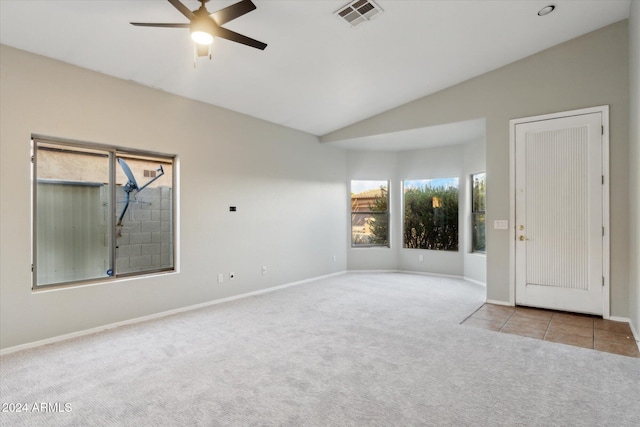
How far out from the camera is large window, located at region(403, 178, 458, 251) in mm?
7039

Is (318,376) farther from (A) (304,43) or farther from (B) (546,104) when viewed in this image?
(B) (546,104)

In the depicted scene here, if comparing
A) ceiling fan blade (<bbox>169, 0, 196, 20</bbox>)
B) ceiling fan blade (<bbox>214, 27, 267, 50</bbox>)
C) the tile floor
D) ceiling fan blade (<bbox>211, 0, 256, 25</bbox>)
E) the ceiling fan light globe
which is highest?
ceiling fan blade (<bbox>211, 0, 256, 25</bbox>)

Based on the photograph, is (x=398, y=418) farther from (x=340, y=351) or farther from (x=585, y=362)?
(x=585, y=362)

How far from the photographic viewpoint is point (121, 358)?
3.04m

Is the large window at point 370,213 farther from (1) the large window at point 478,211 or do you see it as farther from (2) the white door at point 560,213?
(2) the white door at point 560,213

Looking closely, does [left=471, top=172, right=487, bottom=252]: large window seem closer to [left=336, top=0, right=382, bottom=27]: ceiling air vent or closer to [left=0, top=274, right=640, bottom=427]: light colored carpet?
[left=0, top=274, right=640, bottom=427]: light colored carpet

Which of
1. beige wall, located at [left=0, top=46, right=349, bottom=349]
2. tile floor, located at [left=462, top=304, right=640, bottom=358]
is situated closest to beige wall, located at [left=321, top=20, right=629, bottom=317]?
tile floor, located at [left=462, top=304, right=640, bottom=358]

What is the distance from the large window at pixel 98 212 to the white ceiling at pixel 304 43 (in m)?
1.00

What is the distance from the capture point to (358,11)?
10.8 ft

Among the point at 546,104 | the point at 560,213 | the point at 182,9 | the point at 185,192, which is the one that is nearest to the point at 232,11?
the point at 182,9

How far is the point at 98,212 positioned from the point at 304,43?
10.1 ft

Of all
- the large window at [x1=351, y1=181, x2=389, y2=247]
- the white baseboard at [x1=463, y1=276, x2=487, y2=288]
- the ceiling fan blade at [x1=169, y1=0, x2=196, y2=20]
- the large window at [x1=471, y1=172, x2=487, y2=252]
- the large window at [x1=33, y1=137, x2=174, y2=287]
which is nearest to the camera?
the ceiling fan blade at [x1=169, y1=0, x2=196, y2=20]

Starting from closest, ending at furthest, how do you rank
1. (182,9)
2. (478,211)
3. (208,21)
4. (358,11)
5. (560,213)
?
(182,9)
(208,21)
(358,11)
(560,213)
(478,211)

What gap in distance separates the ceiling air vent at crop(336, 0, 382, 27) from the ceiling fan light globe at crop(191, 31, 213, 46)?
50.9 inches
